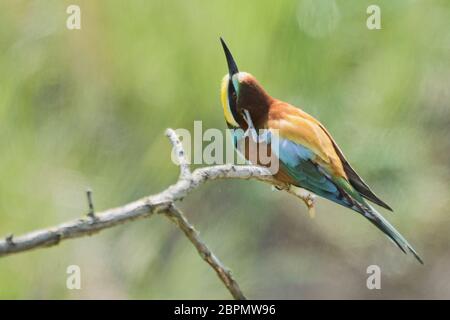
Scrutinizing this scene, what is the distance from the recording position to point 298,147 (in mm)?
1638

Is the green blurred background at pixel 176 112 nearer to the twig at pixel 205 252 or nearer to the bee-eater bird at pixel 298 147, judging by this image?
the bee-eater bird at pixel 298 147

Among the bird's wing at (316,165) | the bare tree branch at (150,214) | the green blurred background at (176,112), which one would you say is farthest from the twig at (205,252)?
the green blurred background at (176,112)

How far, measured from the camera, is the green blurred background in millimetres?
1973

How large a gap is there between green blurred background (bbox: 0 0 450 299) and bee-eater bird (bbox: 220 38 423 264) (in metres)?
0.29

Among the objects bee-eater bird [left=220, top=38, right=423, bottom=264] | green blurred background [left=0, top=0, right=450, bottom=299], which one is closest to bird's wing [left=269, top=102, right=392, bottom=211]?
bee-eater bird [left=220, top=38, right=423, bottom=264]

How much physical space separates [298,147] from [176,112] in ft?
1.55

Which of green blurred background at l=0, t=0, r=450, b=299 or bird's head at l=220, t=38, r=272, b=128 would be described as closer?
bird's head at l=220, t=38, r=272, b=128

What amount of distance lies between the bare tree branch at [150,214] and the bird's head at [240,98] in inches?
16.0

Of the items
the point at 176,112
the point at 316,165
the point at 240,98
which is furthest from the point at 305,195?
the point at 176,112

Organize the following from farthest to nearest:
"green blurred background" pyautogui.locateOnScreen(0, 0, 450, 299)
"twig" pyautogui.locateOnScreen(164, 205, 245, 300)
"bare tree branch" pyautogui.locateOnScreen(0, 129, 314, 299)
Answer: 1. "green blurred background" pyautogui.locateOnScreen(0, 0, 450, 299)
2. "twig" pyautogui.locateOnScreen(164, 205, 245, 300)
3. "bare tree branch" pyautogui.locateOnScreen(0, 129, 314, 299)

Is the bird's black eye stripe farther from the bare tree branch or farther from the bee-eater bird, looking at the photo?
the bare tree branch

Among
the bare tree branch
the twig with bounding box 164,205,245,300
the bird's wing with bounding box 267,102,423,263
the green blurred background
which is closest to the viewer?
the bare tree branch

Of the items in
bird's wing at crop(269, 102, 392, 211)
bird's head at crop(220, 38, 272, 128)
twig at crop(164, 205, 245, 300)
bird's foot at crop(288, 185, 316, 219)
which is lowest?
twig at crop(164, 205, 245, 300)

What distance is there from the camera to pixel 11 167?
6.44ft
